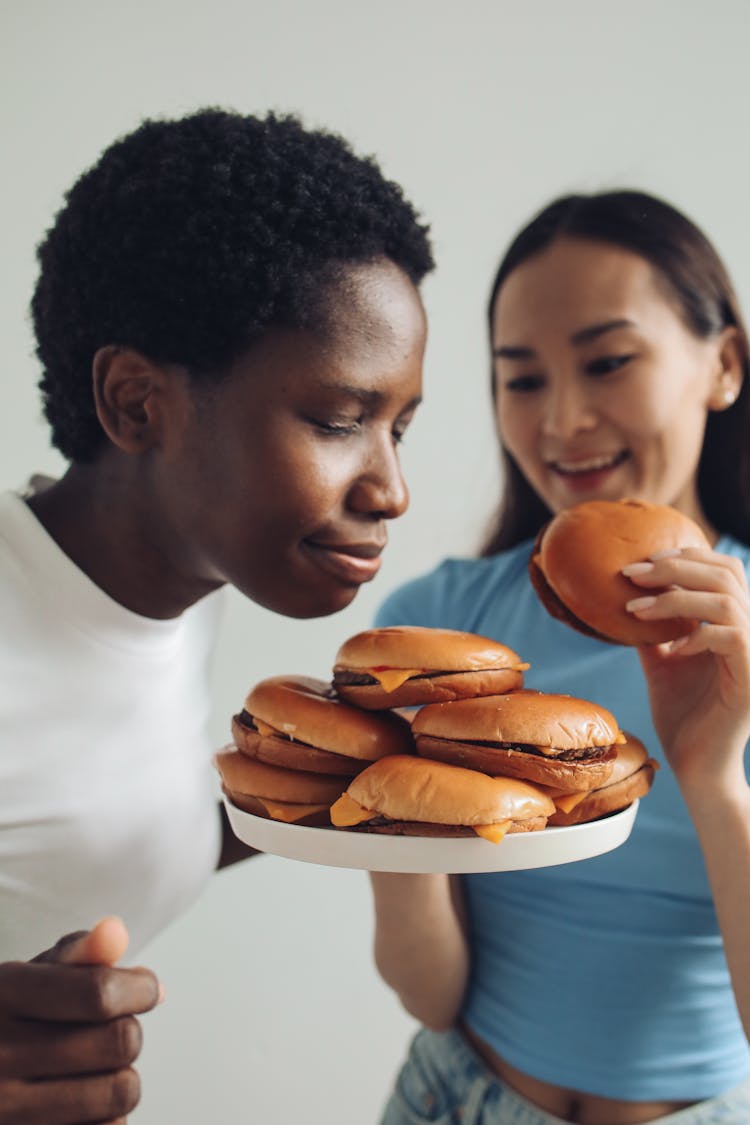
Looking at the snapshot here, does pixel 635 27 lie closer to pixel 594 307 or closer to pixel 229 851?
pixel 594 307

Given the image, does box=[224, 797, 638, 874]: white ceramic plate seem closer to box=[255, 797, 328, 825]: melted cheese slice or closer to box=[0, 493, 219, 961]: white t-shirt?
box=[255, 797, 328, 825]: melted cheese slice

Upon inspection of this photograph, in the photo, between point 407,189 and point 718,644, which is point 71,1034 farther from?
point 407,189

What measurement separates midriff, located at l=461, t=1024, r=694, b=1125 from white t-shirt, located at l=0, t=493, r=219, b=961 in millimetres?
539

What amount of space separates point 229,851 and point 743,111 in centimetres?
191

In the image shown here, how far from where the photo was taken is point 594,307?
1.33 m

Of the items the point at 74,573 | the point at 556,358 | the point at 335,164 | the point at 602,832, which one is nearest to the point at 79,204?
the point at 335,164

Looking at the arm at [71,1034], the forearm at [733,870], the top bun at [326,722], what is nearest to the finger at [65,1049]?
the arm at [71,1034]

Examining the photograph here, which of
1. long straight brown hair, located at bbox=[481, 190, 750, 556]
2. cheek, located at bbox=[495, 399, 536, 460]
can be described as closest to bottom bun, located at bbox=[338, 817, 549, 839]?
cheek, located at bbox=[495, 399, 536, 460]

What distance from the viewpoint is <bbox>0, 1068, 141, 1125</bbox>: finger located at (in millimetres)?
708

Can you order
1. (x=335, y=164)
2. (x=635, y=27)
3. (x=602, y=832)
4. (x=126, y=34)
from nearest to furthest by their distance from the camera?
(x=602, y=832) → (x=335, y=164) → (x=126, y=34) → (x=635, y=27)

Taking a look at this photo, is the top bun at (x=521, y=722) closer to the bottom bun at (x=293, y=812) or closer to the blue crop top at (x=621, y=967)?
the bottom bun at (x=293, y=812)

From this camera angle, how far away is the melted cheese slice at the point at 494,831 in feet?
2.77

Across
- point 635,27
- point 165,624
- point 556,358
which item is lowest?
point 165,624

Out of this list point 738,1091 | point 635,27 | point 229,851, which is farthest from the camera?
point 635,27
